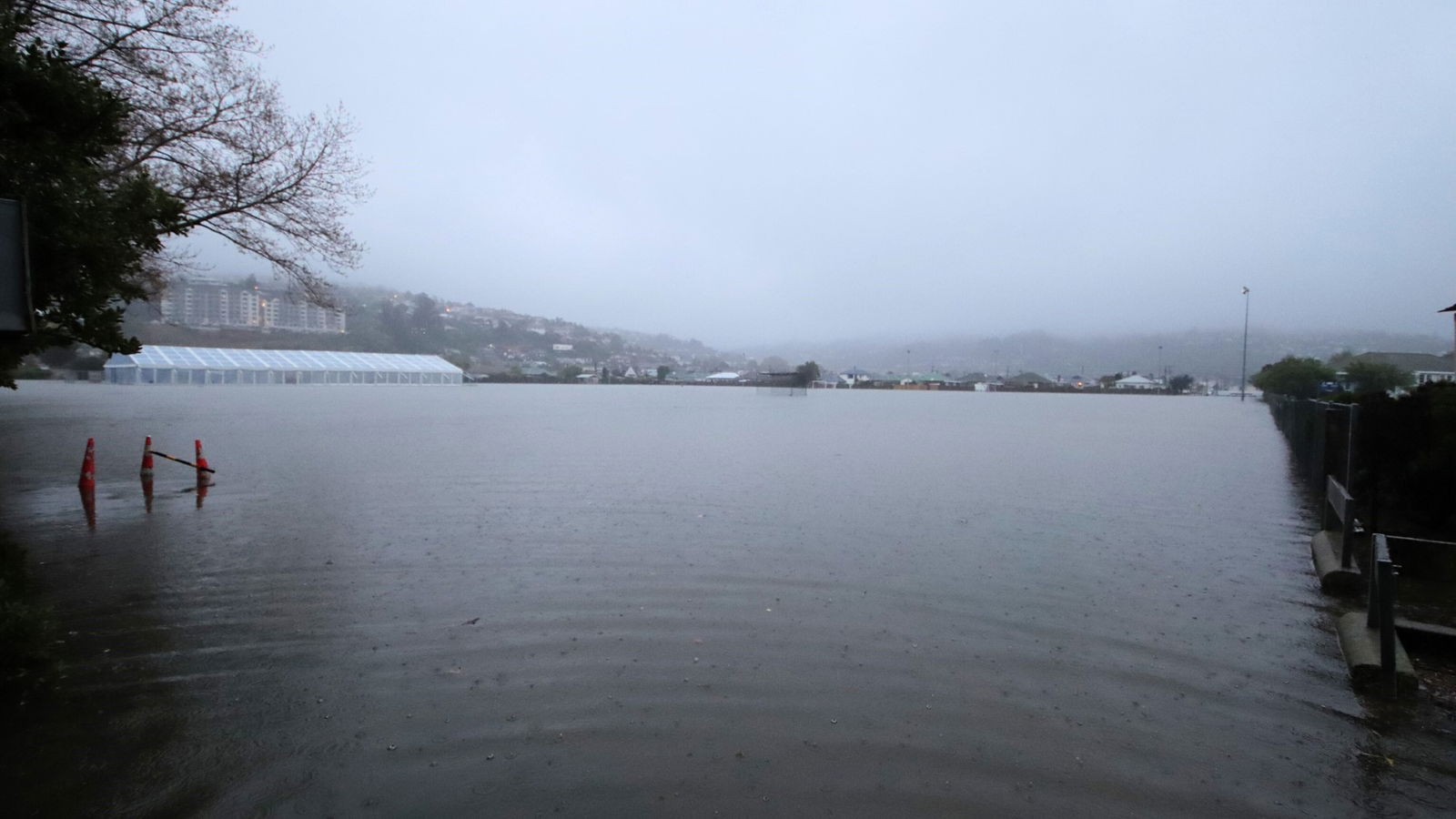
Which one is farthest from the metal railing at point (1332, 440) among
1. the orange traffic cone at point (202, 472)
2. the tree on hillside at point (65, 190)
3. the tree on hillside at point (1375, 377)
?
the tree on hillside at point (1375, 377)

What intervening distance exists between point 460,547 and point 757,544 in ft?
10.3

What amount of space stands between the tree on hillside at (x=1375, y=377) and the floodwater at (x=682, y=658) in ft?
103

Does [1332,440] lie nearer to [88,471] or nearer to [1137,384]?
[88,471]

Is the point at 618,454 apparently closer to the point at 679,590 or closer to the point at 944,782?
the point at 679,590

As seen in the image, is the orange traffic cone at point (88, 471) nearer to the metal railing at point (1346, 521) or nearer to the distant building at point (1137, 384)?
the metal railing at point (1346, 521)

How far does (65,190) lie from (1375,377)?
152 feet

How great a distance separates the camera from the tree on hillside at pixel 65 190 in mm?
5074

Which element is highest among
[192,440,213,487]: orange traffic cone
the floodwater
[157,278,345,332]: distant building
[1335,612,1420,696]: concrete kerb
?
[157,278,345,332]: distant building

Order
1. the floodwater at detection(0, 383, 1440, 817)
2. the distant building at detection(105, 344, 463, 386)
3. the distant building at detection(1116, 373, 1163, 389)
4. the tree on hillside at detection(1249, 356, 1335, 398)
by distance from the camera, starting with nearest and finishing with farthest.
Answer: the floodwater at detection(0, 383, 1440, 817) → the tree on hillside at detection(1249, 356, 1335, 398) → the distant building at detection(105, 344, 463, 386) → the distant building at detection(1116, 373, 1163, 389)

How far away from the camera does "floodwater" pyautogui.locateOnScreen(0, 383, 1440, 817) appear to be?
365cm

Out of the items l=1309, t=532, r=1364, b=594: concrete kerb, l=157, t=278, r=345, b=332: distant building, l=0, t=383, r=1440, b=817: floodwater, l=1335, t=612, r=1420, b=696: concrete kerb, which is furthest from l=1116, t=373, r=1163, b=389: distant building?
l=1335, t=612, r=1420, b=696: concrete kerb

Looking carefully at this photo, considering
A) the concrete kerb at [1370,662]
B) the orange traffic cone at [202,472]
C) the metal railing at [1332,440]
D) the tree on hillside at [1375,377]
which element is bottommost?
the concrete kerb at [1370,662]

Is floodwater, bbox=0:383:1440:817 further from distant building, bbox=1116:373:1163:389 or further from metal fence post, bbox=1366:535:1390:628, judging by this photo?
distant building, bbox=1116:373:1163:389

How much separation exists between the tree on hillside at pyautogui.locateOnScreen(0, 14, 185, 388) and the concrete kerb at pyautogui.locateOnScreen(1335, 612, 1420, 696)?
8.40m
